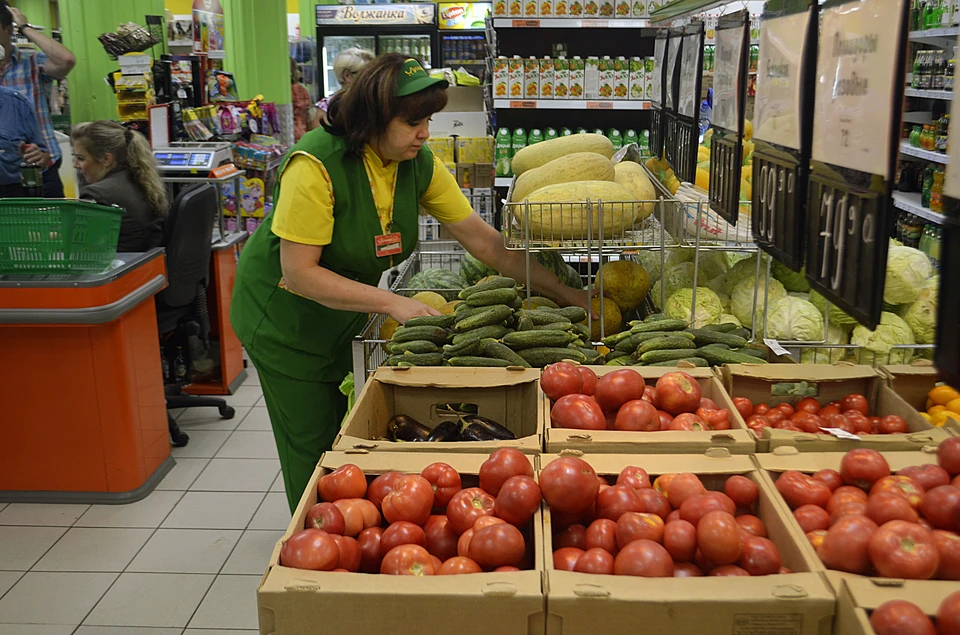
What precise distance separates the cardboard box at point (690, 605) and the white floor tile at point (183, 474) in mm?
2945

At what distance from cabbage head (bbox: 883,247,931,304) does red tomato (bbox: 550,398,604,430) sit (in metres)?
1.09

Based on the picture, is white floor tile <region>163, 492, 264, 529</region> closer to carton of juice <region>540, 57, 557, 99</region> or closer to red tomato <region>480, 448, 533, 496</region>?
red tomato <region>480, 448, 533, 496</region>

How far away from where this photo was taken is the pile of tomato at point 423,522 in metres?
1.40

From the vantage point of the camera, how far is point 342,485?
161 centimetres

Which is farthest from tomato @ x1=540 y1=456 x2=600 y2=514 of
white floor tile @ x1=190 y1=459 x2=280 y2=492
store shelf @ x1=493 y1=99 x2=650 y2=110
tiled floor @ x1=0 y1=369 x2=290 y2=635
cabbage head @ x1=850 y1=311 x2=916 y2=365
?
store shelf @ x1=493 y1=99 x2=650 y2=110

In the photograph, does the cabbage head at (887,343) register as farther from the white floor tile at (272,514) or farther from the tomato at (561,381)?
the white floor tile at (272,514)

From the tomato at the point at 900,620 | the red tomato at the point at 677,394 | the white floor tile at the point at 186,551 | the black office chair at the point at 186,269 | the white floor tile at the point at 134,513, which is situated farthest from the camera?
the black office chair at the point at 186,269

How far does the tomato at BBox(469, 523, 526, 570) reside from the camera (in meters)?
1.40

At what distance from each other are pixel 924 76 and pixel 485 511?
553 cm

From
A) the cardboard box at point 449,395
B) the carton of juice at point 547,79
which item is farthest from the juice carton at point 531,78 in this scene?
the cardboard box at point 449,395

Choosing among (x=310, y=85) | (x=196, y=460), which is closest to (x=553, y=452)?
(x=196, y=460)

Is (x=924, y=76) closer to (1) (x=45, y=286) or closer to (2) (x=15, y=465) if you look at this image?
(1) (x=45, y=286)

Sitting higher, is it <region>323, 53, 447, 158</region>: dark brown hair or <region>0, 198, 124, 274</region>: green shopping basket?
<region>323, 53, 447, 158</region>: dark brown hair

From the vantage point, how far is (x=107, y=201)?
160 inches
